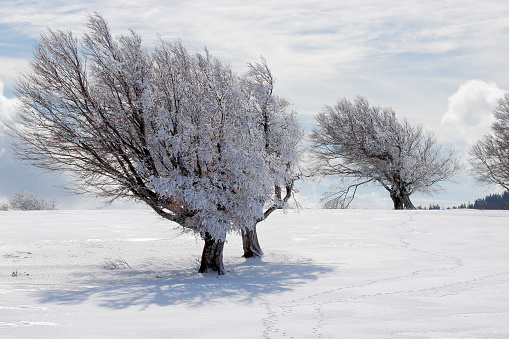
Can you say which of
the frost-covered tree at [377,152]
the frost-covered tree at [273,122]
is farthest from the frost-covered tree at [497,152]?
the frost-covered tree at [273,122]

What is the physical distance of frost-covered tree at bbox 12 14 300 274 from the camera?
41.7 feet

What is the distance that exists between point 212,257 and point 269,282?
205 cm

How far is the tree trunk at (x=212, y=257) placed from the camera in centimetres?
1397

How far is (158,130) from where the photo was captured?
1283 cm

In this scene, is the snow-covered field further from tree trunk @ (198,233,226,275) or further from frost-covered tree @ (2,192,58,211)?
frost-covered tree @ (2,192,58,211)

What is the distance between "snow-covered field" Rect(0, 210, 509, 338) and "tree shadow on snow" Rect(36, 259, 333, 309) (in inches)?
1.2

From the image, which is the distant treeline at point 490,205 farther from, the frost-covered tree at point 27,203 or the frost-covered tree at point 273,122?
the frost-covered tree at point 27,203

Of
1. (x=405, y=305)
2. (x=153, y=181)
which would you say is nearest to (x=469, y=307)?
(x=405, y=305)

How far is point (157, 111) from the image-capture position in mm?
12992

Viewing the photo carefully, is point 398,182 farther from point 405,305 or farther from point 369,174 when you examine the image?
point 405,305

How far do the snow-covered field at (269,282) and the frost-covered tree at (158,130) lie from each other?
6.90 ft

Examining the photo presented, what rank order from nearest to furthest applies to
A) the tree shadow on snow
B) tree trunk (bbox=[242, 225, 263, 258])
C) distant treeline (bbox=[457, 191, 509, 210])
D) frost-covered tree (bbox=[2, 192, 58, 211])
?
the tree shadow on snow < tree trunk (bbox=[242, 225, 263, 258]) < distant treeline (bbox=[457, 191, 509, 210]) < frost-covered tree (bbox=[2, 192, 58, 211])

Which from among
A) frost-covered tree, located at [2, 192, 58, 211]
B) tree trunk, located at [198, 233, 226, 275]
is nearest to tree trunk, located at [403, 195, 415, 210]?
tree trunk, located at [198, 233, 226, 275]

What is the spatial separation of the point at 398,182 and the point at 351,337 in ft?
92.6
